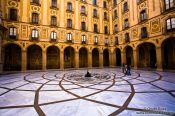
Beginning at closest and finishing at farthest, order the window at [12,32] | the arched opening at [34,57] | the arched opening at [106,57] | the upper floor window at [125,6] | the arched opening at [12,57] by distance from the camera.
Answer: the window at [12,32] → the arched opening at [12,57] → the arched opening at [34,57] → the upper floor window at [125,6] → the arched opening at [106,57]

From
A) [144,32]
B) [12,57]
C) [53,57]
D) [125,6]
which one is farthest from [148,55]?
[12,57]

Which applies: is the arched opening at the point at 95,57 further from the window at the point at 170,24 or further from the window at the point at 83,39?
the window at the point at 170,24

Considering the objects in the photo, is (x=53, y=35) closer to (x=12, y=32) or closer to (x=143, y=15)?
(x=12, y=32)

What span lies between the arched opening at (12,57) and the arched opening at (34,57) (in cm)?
153

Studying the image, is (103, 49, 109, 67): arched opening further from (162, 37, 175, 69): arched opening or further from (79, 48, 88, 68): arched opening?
(162, 37, 175, 69): arched opening

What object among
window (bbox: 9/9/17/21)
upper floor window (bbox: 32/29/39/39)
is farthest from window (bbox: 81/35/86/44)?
window (bbox: 9/9/17/21)

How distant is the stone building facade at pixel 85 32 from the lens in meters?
16.6

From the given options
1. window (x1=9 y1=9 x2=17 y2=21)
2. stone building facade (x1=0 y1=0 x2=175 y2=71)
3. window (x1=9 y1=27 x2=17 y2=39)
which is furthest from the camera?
window (x1=9 y1=9 x2=17 y2=21)

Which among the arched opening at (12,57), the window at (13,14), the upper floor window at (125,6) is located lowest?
the arched opening at (12,57)

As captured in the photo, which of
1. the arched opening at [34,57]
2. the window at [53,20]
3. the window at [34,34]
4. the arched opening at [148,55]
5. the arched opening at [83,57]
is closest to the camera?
the window at [34,34]

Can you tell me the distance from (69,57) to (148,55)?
15.8 metres

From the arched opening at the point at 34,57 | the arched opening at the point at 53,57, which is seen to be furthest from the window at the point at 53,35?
the arched opening at the point at 34,57

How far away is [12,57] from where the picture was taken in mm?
18625

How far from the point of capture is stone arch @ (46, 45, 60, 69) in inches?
852
